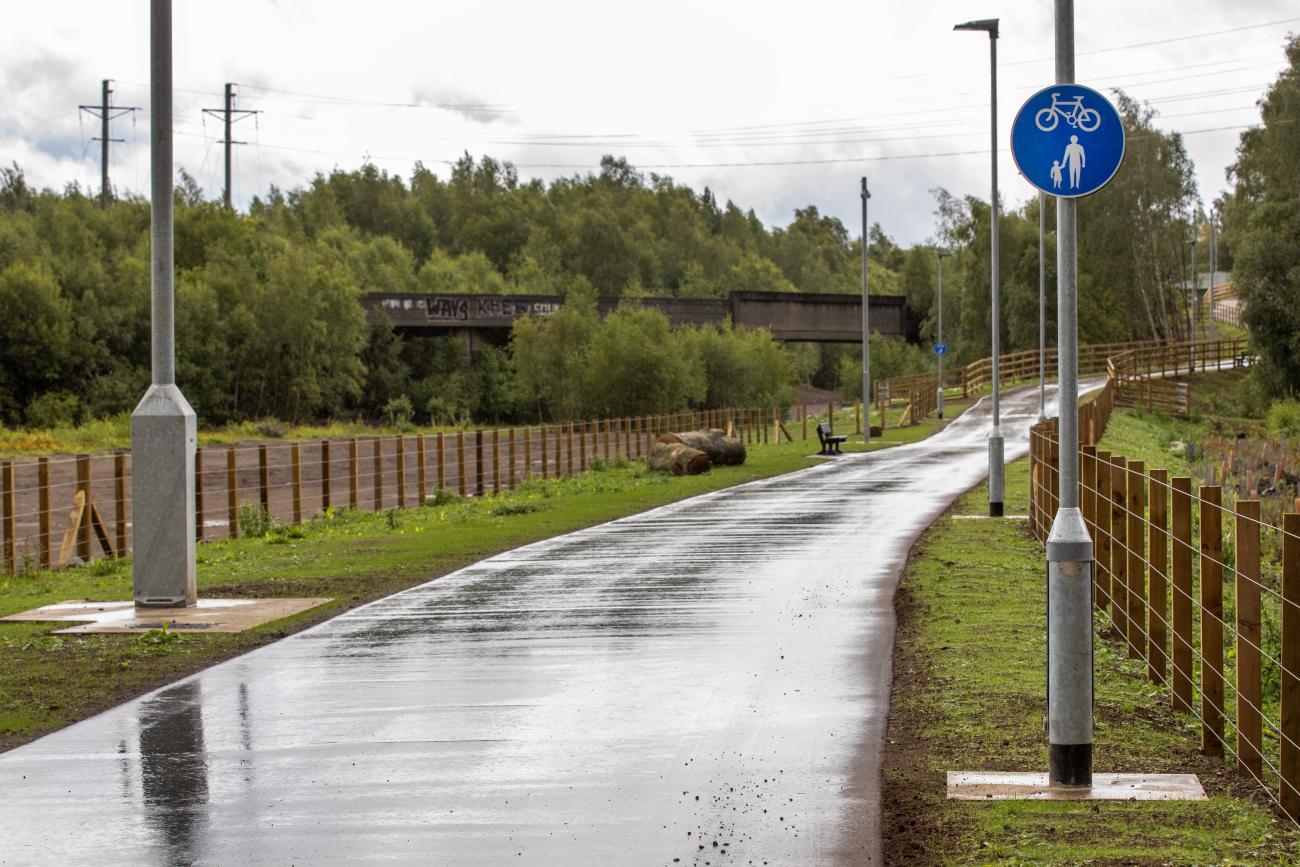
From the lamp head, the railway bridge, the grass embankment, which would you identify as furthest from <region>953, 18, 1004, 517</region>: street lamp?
the railway bridge

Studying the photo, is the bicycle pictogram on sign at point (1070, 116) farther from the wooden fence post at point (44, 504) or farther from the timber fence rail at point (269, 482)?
the wooden fence post at point (44, 504)

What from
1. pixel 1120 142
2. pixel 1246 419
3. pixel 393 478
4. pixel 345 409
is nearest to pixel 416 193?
pixel 345 409

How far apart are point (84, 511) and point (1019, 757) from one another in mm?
16744

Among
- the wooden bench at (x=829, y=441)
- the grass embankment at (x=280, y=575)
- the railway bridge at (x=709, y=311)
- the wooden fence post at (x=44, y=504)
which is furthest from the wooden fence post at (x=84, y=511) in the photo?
the railway bridge at (x=709, y=311)

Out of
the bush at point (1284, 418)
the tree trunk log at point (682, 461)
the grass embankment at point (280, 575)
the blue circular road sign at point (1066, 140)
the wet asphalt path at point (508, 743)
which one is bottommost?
the grass embankment at point (280, 575)

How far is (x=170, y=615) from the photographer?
14.0 m

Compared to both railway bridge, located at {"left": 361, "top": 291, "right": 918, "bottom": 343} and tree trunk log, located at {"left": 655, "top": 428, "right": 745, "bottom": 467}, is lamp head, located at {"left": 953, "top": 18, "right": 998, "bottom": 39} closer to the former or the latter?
tree trunk log, located at {"left": 655, "top": 428, "right": 745, "bottom": 467}

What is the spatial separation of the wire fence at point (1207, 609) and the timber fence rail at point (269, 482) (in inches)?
531

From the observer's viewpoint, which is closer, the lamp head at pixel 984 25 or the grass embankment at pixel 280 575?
the grass embankment at pixel 280 575

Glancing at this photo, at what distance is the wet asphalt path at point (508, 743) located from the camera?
22.1 feet

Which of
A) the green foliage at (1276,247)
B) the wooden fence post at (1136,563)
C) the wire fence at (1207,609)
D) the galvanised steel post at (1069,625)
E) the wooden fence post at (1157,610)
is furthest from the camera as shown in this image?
the green foliage at (1276,247)

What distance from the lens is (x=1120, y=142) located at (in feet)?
25.3

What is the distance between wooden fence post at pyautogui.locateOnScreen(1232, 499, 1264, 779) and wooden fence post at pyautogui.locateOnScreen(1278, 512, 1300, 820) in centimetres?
44

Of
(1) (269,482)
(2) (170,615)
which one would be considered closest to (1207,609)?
(2) (170,615)
